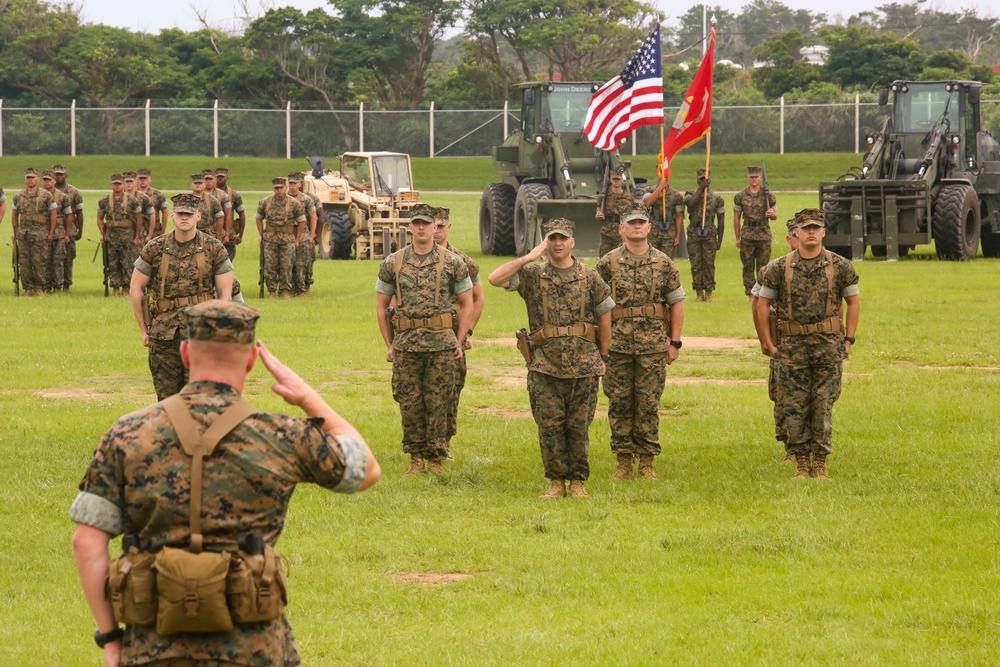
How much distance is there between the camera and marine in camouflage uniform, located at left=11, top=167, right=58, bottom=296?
21.7 m

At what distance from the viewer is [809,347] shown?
10.1 metres

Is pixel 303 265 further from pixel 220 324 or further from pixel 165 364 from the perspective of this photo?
pixel 220 324

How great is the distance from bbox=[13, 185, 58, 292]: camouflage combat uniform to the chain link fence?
3480 cm

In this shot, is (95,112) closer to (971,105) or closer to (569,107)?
(569,107)

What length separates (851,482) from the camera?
10.1 m

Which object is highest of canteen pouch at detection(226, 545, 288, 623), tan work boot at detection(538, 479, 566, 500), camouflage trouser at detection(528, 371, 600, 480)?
canteen pouch at detection(226, 545, 288, 623)

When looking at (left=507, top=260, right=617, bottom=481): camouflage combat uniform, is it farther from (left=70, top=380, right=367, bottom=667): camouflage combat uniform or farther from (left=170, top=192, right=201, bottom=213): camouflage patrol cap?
(left=70, top=380, right=367, bottom=667): camouflage combat uniform

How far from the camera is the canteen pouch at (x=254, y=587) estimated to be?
4070mm

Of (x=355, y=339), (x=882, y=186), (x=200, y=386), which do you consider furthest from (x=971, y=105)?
(x=200, y=386)

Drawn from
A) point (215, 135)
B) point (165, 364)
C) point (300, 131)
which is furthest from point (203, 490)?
point (215, 135)

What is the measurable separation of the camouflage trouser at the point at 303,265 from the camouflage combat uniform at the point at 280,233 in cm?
8

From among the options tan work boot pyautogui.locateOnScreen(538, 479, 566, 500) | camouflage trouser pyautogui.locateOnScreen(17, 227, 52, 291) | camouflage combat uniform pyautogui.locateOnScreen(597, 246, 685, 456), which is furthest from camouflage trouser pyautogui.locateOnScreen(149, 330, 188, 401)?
camouflage trouser pyautogui.locateOnScreen(17, 227, 52, 291)

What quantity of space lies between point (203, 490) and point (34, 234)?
18.8 m

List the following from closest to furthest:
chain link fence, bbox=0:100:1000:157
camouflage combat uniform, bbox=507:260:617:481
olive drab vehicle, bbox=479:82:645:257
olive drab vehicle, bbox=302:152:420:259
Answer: camouflage combat uniform, bbox=507:260:617:481, olive drab vehicle, bbox=479:82:645:257, olive drab vehicle, bbox=302:152:420:259, chain link fence, bbox=0:100:1000:157
